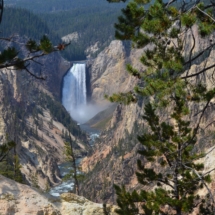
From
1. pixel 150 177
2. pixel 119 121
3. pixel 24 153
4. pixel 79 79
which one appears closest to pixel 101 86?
pixel 79 79

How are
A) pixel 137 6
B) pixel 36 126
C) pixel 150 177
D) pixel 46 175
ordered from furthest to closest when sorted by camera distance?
1. pixel 36 126
2. pixel 46 175
3. pixel 150 177
4. pixel 137 6

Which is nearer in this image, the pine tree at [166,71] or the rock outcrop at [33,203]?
→ the pine tree at [166,71]

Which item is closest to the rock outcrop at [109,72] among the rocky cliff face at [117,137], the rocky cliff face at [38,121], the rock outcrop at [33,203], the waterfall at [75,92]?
the rocky cliff face at [117,137]

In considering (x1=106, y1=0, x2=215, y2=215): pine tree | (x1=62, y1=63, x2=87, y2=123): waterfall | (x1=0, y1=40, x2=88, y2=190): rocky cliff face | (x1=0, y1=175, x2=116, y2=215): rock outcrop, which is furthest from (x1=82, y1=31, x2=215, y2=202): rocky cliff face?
(x1=0, y1=175, x2=116, y2=215): rock outcrop

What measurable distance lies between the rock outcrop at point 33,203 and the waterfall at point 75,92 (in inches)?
6419

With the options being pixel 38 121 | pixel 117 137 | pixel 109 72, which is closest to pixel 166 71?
pixel 117 137

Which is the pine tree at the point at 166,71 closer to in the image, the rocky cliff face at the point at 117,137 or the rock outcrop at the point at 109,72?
the rocky cliff face at the point at 117,137

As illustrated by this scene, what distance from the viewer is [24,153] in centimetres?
9550

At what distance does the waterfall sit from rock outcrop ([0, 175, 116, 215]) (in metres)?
163

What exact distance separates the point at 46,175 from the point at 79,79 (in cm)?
9705

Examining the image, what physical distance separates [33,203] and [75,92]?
563 feet

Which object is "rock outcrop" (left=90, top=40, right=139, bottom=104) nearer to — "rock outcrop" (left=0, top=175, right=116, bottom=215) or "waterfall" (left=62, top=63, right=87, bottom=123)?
"waterfall" (left=62, top=63, right=87, bottom=123)

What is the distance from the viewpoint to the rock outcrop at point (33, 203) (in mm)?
11942

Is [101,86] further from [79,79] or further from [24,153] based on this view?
[24,153]
